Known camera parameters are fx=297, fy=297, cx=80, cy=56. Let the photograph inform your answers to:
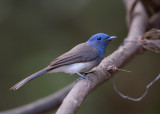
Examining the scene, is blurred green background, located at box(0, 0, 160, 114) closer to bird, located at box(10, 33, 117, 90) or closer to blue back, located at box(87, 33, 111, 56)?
blue back, located at box(87, 33, 111, 56)

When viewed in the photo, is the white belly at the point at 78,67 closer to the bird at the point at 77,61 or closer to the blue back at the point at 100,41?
the bird at the point at 77,61

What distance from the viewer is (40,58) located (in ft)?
17.7

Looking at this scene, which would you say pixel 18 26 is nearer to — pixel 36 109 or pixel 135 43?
pixel 36 109

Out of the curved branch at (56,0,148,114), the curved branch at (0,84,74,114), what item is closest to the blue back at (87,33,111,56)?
the curved branch at (56,0,148,114)

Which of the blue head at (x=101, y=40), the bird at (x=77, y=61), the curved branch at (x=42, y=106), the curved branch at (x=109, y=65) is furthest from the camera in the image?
the curved branch at (x=42, y=106)

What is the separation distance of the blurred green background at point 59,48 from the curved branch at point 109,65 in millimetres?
1381

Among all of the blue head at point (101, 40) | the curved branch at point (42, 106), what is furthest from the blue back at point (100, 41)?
the curved branch at point (42, 106)

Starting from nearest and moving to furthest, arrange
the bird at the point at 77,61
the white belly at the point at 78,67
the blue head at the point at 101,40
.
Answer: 1. the bird at the point at 77,61
2. the white belly at the point at 78,67
3. the blue head at the point at 101,40

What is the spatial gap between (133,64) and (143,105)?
81 centimetres

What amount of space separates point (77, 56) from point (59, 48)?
204 cm

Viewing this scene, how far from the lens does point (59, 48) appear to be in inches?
216

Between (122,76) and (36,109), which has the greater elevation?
(36,109)

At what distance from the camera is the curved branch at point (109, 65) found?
206 centimetres

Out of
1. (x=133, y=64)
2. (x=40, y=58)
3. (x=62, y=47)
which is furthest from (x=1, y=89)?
(x=133, y=64)
